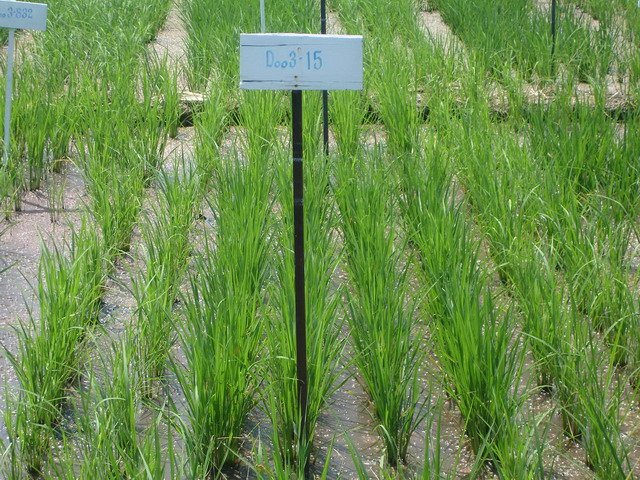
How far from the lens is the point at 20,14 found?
3670 mm

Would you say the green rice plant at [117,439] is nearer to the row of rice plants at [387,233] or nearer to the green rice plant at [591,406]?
the row of rice plants at [387,233]

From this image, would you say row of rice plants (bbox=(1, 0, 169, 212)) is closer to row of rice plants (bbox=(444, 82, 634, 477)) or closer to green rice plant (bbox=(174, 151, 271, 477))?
green rice plant (bbox=(174, 151, 271, 477))

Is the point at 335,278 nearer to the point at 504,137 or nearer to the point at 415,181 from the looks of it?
the point at 415,181

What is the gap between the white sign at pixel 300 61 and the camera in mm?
2012

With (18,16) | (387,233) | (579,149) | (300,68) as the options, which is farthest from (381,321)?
(18,16)

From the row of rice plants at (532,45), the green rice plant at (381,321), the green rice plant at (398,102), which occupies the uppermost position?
the row of rice plants at (532,45)

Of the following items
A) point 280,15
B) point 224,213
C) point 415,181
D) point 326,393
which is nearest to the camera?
point 326,393

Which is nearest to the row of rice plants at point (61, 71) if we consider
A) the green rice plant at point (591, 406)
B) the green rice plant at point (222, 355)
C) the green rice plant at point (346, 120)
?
the green rice plant at point (346, 120)

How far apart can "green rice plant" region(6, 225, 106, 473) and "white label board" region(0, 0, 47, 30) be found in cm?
137

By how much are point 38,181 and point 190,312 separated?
1.81 meters

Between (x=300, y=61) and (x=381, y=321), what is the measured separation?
63 cm

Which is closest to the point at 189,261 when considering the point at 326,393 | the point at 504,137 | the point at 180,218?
the point at 180,218

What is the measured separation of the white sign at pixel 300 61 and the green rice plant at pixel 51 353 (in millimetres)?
716

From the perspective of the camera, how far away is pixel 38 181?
3713 millimetres
